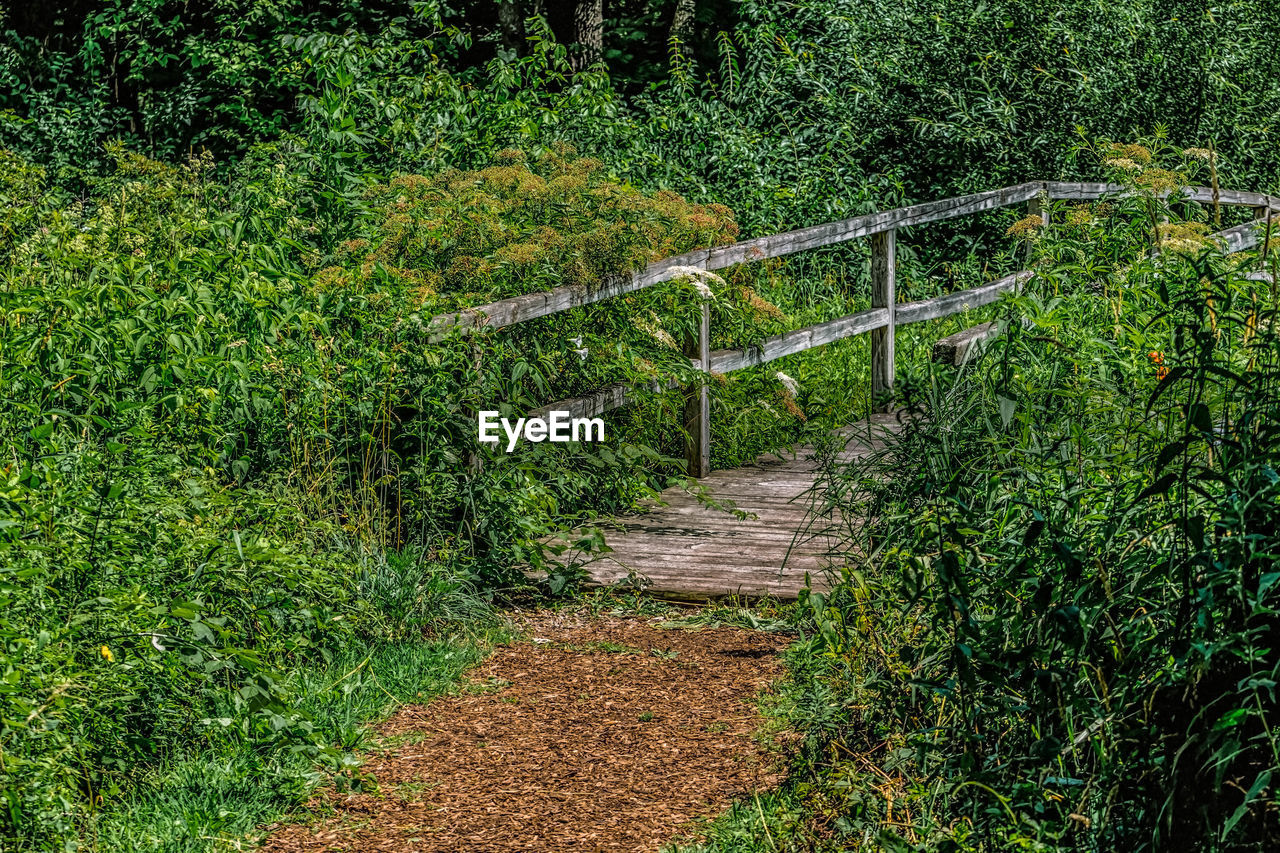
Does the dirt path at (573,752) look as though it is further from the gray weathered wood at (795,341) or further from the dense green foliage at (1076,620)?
the gray weathered wood at (795,341)

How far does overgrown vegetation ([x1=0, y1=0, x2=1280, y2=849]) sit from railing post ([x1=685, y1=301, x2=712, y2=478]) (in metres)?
0.11

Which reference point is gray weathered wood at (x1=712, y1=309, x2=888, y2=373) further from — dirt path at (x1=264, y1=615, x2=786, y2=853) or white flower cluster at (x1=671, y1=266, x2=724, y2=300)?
dirt path at (x1=264, y1=615, x2=786, y2=853)

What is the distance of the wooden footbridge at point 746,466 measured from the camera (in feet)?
19.9

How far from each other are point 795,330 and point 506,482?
147 inches

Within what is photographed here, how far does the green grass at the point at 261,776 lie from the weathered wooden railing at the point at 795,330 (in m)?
1.41

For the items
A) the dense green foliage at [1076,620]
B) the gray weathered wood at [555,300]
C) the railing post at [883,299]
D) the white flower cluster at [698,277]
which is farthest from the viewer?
the railing post at [883,299]

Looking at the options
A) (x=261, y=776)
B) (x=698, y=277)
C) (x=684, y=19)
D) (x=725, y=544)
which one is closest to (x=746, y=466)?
(x=698, y=277)

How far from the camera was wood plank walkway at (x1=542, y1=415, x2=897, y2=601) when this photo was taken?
6098 mm

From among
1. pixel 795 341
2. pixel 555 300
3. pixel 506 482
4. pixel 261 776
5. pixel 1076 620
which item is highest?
pixel 555 300

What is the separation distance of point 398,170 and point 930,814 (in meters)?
6.61

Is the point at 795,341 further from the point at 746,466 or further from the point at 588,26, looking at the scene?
the point at 588,26

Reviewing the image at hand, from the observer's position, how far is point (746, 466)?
27.7 ft

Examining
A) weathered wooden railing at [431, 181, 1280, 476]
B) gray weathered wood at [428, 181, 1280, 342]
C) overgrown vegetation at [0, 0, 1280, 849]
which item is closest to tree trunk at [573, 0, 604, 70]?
overgrown vegetation at [0, 0, 1280, 849]

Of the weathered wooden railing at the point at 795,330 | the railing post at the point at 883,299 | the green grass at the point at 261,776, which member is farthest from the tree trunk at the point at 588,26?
the green grass at the point at 261,776
